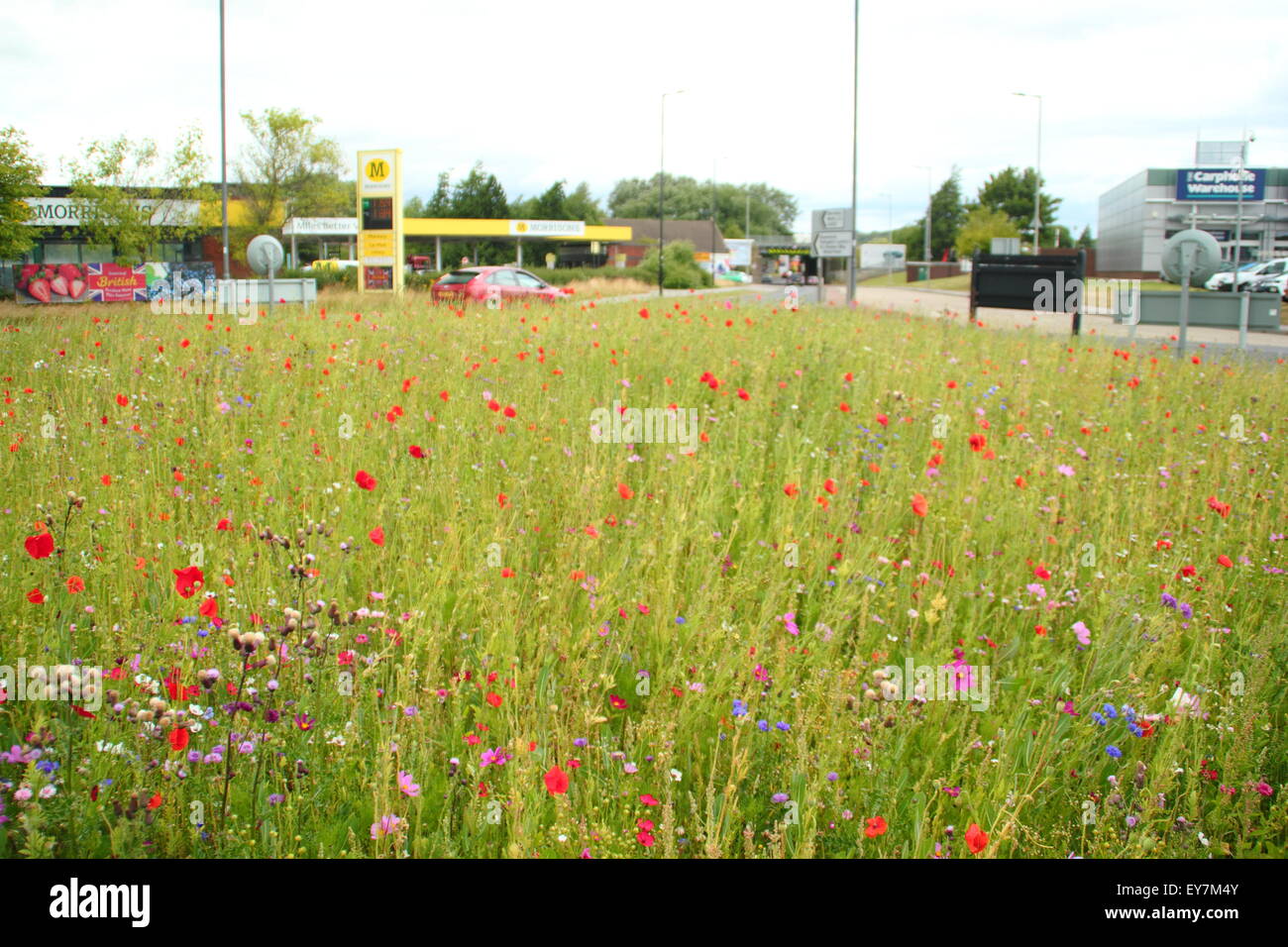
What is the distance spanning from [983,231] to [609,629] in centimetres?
8345

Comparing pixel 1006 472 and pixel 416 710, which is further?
pixel 1006 472

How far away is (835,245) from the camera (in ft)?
89.0

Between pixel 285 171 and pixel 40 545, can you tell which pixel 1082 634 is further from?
pixel 285 171

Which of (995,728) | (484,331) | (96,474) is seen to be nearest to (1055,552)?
(995,728)

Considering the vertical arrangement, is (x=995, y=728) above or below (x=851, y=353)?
below

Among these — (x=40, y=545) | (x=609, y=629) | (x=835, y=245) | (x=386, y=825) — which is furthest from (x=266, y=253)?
(x=835, y=245)

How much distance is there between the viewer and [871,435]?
6.34 metres

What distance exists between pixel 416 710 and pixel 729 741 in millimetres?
877

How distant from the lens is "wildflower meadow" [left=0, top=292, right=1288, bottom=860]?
2.28 m

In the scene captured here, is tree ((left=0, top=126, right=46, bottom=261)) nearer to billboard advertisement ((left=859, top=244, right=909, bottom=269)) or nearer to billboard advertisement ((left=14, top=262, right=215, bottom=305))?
billboard advertisement ((left=14, top=262, right=215, bottom=305))

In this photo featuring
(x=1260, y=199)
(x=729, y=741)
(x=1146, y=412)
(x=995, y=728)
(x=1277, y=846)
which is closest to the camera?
(x=1277, y=846)

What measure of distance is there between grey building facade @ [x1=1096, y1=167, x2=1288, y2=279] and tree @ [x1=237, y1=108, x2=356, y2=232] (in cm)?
5279

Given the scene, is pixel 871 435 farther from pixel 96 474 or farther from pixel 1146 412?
pixel 96 474

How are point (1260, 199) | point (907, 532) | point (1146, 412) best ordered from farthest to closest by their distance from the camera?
point (1260, 199)
point (1146, 412)
point (907, 532)
